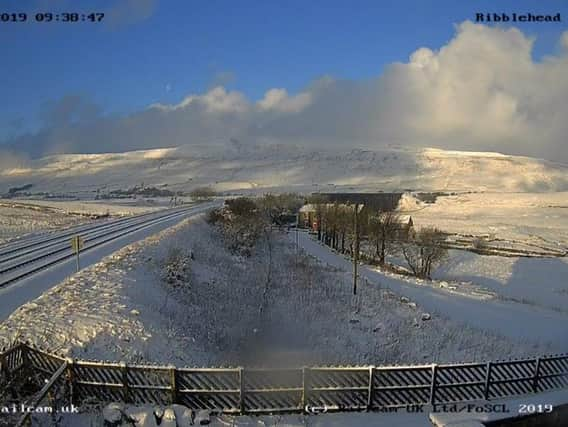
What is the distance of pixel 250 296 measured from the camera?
32.2 meters

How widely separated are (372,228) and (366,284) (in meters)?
22.3

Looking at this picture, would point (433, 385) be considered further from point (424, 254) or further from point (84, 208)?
point (84, 208)

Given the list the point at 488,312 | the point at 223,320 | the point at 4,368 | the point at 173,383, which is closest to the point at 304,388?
the point at 173,383

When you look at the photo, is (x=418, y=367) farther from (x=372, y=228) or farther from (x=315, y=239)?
(x=315, y=239)

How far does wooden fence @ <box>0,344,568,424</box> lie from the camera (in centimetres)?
1167

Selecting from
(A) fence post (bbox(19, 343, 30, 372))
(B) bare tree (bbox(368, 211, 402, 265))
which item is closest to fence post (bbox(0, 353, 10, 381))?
(A) fence post (bbox(19, 343, 30, 372))

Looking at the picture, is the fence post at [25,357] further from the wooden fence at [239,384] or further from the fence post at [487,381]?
the fence post at [487,381]

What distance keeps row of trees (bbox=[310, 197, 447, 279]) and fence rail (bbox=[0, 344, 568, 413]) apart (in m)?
40.6

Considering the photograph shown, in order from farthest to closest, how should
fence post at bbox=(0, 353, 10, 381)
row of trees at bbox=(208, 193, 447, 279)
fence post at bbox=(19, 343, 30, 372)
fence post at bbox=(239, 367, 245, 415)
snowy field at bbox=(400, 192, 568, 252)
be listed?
snowy field at bbox=(400, 192, 568, 252)
row of trees at bbox=(208, 193, 447, 279)
fence post at bbox=(19, 343, 30, 372)
fence post at bbox=(239, 367, 245, 415)
fence post at bbox=(0, 353, 10, 381)

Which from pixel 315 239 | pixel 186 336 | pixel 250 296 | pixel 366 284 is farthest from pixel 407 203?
pixel 186 336

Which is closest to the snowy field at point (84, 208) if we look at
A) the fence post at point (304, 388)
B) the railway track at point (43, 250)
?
the railway track at point (43, 250)

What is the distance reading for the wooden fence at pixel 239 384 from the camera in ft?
38.3

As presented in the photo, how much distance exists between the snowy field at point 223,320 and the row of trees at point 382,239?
61.2ft

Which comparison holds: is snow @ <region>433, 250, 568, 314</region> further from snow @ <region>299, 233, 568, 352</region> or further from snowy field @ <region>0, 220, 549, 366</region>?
snowy field @ <region>0, 220, 549, 366</region>
